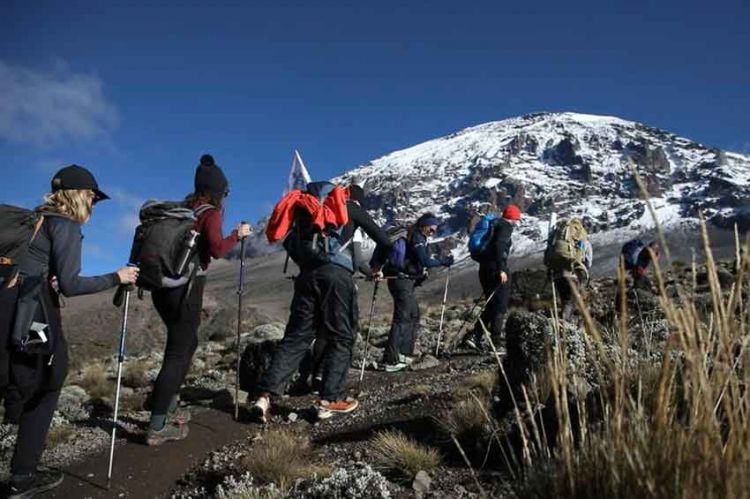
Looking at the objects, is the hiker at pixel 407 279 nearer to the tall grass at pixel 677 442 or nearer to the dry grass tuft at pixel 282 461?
the dry grass tuft at pixel 282 461

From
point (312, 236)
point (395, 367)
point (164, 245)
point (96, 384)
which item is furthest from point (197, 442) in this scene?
point (96, 384)

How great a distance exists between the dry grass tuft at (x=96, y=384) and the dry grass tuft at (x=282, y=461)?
606cm

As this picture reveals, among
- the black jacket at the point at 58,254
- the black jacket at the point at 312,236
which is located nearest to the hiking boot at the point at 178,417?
the black jacket at the point at 312,236

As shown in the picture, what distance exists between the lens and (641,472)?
1.72 metres

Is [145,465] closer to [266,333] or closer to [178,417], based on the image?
[178,417]

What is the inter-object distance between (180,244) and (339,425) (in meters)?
2.35

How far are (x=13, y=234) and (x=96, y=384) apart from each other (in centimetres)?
799

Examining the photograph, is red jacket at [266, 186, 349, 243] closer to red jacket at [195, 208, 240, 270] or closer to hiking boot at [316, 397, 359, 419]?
red jacket at [195, 208, 240, 270]

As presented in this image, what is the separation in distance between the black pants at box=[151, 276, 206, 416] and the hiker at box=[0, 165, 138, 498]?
0.84 metres

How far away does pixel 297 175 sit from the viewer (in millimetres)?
6777

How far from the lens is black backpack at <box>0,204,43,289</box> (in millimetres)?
3549

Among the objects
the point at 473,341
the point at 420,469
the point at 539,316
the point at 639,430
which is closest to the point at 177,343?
the point at 420,469

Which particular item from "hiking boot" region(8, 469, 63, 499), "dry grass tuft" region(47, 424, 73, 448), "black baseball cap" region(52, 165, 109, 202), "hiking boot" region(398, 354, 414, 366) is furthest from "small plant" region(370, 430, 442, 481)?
"hiking boot" region(398, 354, 414, 366)

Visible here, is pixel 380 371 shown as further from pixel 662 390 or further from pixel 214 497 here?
pixel 662 390
